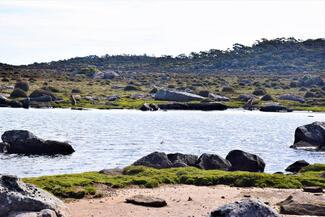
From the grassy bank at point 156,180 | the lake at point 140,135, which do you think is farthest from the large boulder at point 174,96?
the grassy bank at point 156,180

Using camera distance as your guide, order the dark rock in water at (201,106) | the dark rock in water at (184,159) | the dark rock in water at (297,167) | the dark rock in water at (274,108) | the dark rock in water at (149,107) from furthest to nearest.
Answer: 1. the dark rock in water at (201,106)
2. the dark rock in water at (274,108)
3. the dark rock in water at (149,107)
4. the dark rock in water at (297,167)
5. the dark rock in water at (184,159)

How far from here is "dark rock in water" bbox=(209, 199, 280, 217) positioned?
2155 centimetres

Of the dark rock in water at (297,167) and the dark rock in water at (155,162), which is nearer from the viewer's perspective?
the dark rock in water at (155,162)

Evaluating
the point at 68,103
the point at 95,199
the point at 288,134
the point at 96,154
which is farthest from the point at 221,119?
the point at 95,199

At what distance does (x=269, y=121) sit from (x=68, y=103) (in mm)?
43220

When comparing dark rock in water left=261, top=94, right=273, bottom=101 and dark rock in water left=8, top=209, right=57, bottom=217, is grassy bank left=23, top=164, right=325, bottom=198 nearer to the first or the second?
dark rock in water left=8, top=209, right=57, bottom=217

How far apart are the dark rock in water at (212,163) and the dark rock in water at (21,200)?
1999cm

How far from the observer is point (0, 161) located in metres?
50.5

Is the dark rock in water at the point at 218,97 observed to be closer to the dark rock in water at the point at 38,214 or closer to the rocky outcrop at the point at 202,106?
the rocky outcrop at the point at 202,106

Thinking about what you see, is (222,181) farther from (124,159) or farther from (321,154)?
(321,154)

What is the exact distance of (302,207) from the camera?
2806cm

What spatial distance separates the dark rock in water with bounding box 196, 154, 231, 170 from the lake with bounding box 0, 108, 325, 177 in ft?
22.8

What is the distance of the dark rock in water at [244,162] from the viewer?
151 ft

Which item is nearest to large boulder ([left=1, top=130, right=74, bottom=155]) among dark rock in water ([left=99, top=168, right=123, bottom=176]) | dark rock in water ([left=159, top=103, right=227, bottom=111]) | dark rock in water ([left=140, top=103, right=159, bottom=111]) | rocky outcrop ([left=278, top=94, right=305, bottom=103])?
dark rock in water ([left=99, top=168, right=123, bottom=176])
